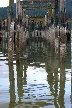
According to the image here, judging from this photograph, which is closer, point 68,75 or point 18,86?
point 18,86

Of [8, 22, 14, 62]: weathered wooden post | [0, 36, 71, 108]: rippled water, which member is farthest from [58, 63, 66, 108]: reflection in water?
[8, 22, 14, 62]: weathered wooden post

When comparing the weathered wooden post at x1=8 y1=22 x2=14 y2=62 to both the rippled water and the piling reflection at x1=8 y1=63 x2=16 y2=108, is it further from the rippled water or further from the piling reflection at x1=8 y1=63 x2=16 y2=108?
the piling reflection at x1=8 y1=63 x2=16 y2=108

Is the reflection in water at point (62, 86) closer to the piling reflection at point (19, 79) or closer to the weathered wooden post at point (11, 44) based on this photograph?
the piling reflection at point (19, 79)

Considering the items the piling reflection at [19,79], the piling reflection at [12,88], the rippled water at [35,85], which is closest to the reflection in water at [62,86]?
the rippled water at [35,85]

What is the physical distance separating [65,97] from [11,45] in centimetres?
644

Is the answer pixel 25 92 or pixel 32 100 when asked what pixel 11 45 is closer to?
pixel 25 92

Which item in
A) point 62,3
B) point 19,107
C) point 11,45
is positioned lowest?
point 19,107

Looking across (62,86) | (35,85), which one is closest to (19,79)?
(35,85)

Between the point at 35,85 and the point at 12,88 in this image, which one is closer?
the point at 12,88

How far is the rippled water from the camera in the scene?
27.2 feet

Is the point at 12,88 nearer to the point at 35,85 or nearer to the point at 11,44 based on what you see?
the point at 35,85

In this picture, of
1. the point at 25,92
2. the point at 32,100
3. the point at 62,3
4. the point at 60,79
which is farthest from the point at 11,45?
the point at 32,100

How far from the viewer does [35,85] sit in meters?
10.4

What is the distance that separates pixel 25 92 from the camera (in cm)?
941
